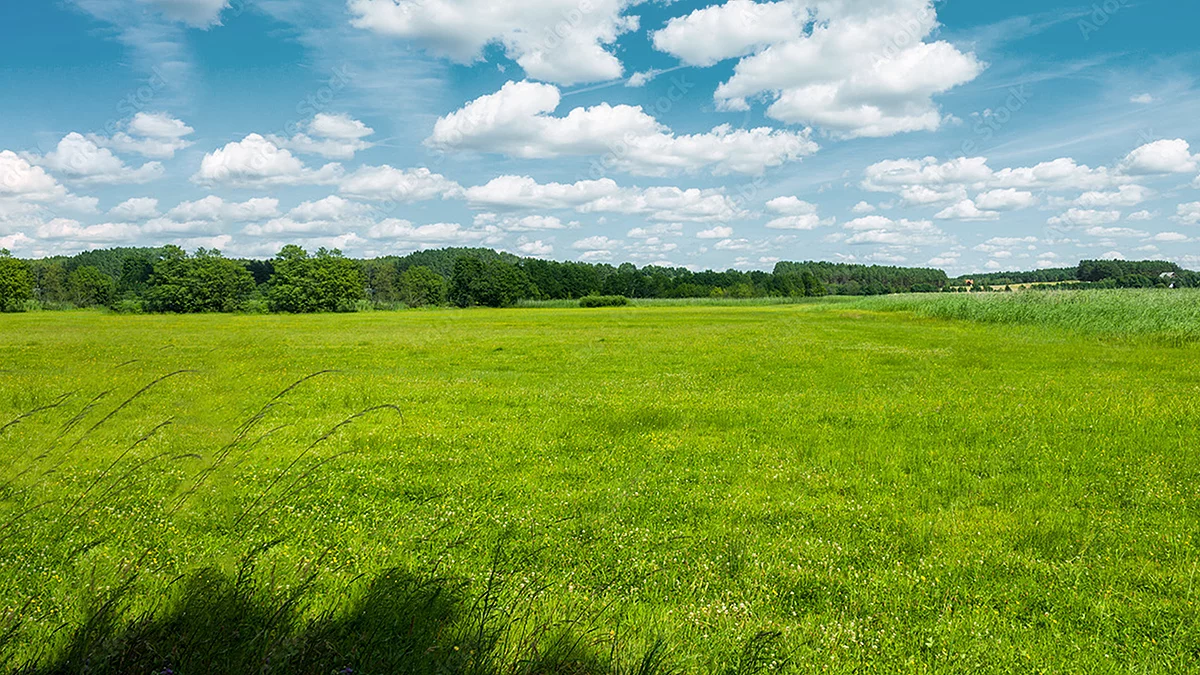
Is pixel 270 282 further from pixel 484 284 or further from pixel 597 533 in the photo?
pixel 597 533

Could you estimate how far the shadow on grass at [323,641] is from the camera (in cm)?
421

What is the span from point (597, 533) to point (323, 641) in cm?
435

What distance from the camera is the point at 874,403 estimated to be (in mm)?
16828

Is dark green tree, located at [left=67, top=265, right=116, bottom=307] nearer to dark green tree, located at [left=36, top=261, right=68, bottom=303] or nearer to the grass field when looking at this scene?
dark green tree, located at [left=36, top=261, right=68, bottom=303]

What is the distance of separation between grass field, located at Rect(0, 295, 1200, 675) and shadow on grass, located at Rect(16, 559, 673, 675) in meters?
0.03

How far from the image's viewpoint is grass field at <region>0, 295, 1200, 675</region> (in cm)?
524

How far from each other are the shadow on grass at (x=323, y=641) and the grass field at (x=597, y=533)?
0.11 feet

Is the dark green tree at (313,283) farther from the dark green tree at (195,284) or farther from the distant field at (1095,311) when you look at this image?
the distant field at (1095,311)

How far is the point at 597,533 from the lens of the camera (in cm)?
822

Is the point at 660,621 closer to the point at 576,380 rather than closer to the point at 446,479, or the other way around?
the point at 446,479

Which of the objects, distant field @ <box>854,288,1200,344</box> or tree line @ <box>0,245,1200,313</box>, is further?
tree line @ <box>0,245,1200,313</box>

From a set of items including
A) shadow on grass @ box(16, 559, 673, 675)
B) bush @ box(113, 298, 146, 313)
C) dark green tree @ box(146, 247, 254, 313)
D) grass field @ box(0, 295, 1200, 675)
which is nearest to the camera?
shadow on grass @ box(16, 559, 673, 675)

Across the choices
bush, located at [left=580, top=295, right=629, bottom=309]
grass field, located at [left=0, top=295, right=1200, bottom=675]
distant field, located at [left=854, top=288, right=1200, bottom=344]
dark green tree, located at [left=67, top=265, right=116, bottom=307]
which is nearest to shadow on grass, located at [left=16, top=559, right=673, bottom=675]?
grass field, located at [left=0, top=295, right=1200, bottom=675]

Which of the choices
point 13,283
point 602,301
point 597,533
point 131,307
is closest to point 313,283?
point 131,307
